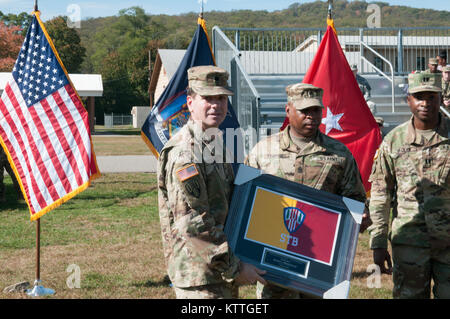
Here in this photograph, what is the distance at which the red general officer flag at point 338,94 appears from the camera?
796cm

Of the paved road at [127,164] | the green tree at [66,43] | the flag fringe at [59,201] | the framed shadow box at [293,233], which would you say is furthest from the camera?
the green tree at [66,43]

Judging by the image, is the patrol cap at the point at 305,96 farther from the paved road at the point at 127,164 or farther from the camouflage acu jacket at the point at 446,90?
the paved road at the point at 127,164

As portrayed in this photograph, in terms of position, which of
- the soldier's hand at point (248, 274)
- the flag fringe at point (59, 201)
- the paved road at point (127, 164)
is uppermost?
the soldier's hand at point (248, 274)

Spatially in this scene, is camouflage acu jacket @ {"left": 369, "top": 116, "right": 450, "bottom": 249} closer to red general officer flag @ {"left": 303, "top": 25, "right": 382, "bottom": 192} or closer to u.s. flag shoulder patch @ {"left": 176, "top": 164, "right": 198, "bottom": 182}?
u.s. flag shoulder patch @ {"left": 176, "top": 164, "right": 198, "bottom": 182}

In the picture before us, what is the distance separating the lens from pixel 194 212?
306cm

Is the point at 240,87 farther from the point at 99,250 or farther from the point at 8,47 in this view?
the point at 8,47

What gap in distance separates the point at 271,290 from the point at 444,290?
3.62 feet

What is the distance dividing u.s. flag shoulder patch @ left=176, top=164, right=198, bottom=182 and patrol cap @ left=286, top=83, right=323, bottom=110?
124 centimetres

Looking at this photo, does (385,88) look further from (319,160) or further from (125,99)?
(125,99)

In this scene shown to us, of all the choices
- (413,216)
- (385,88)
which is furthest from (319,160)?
(385,88)

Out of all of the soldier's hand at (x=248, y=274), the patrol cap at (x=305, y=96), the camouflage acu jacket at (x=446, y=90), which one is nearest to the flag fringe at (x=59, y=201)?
the patrol cap at (x=305, y=96)

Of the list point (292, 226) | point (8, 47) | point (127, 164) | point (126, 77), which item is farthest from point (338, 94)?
point (126, 77)

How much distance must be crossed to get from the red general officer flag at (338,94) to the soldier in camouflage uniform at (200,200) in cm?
482

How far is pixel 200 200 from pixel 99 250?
5634mm
